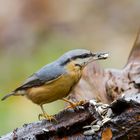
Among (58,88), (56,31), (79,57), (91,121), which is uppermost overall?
(56,31)

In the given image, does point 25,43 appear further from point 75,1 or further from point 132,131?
point 132,131

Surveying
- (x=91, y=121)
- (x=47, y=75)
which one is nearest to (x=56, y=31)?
(x=47, y=75)

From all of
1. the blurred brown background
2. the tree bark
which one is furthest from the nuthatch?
the blurred brown background

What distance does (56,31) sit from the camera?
8562 mm

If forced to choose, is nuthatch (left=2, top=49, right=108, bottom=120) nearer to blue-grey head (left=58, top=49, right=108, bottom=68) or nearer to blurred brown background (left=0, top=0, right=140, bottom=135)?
blue-grey head (left=58, top=49, right=108, bottom=68)

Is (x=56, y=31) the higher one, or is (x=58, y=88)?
(x=56, y=31)

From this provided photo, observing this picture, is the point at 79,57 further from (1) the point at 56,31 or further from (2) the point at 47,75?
→ (1) the point at 56,31

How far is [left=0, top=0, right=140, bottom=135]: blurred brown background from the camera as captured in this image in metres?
7.30

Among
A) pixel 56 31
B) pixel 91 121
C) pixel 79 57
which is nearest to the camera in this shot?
pixel 91 121

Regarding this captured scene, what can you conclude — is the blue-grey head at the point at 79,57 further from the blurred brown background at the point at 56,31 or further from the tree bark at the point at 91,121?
the blurred brown background at the point at 56,31

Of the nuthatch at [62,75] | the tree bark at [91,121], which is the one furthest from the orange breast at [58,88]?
the tree bark at [91,121]

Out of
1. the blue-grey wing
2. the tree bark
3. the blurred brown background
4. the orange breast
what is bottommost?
the tree bark

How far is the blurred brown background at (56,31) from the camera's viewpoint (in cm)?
730

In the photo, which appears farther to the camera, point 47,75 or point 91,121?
point 47,75
